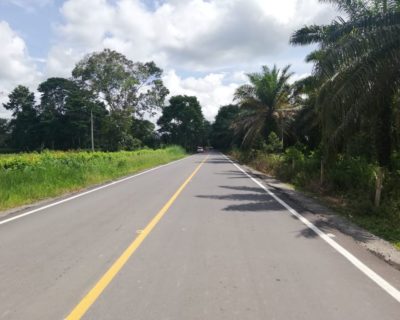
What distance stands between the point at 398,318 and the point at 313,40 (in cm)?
1754

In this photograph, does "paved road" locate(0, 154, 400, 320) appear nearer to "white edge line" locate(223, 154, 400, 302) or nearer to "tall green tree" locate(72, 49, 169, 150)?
"white edge line" locate(223, 154, 400, 302)

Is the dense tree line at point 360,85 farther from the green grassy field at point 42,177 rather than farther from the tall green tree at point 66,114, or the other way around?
the tall green tree at point 66,114

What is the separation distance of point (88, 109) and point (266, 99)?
141 feet

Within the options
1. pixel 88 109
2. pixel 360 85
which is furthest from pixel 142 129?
pixel 360 85

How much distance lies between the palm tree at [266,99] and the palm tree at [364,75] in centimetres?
2103

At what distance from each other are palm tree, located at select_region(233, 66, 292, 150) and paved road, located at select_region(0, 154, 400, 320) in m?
27.5

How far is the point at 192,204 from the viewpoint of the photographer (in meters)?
13.3

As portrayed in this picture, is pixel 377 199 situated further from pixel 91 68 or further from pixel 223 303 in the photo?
pixel 91 68

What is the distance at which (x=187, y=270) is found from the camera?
632 cm

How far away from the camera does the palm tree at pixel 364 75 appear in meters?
12.8

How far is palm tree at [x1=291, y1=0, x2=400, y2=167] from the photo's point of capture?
12.8 meters

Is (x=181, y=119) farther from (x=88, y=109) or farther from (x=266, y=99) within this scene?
(x=266, y=99)

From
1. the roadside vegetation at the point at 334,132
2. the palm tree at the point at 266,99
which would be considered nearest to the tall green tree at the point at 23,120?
the roadside vegetation at the point at 334,132

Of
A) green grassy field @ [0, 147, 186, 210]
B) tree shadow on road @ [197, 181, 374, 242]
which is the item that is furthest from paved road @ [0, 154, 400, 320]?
green grassy field @ [0, 147, 186, 210]
